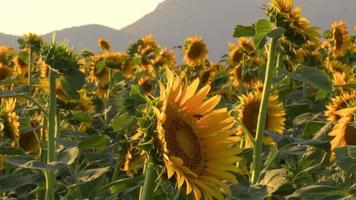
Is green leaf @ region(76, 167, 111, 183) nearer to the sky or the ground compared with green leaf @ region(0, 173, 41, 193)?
nearer to the sky

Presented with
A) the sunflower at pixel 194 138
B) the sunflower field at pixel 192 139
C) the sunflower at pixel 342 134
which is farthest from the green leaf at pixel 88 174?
the sunflower at pixel 342 134

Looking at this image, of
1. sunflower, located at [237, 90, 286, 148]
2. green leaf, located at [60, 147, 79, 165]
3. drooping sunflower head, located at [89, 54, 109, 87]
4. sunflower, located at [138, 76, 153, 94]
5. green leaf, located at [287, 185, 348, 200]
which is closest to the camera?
green leaf, located at [287, 185, 348, 200]

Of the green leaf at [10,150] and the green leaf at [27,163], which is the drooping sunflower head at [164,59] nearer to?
the green leaf at [10,150]

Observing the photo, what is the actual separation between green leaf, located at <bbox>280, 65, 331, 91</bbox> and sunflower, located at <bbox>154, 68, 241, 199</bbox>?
0.69m

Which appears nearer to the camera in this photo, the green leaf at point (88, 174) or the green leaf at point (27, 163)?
the green leaf at point (27, 163)

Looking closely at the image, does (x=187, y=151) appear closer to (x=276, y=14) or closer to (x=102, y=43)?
(x=276, y=14)

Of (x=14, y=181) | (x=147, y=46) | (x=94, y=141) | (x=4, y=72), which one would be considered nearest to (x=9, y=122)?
(x=14, y=181)

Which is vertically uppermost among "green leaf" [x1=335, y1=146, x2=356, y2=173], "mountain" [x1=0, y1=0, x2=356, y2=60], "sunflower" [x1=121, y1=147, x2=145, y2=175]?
"mountain" [x1=0, y1=0, x2=356, y2=60]

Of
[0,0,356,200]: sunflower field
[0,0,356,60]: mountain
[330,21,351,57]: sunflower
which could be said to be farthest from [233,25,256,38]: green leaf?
[0,0,356,60]: mountain

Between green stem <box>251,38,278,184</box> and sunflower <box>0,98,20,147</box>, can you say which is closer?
green stem <box>251,38,278,184</box>

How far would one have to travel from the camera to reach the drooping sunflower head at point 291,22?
3.30m

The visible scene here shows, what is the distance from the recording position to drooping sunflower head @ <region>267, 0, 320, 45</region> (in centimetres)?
330

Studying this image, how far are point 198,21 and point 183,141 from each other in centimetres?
17446

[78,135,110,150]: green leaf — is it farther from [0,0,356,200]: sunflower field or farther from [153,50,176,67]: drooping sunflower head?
[153,50,176,67]: drooping sunflower head
